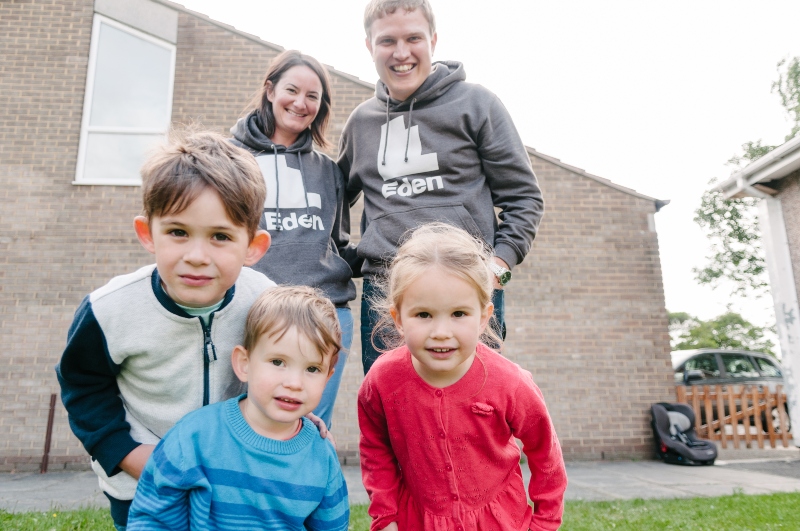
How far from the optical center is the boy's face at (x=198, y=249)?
157 centimetres

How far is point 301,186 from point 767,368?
12.6 meters

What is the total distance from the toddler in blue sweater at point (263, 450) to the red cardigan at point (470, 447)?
0.32 metres

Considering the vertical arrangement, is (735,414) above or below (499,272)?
below

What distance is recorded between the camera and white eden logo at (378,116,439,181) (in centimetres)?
236

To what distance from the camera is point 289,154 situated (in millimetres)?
2566

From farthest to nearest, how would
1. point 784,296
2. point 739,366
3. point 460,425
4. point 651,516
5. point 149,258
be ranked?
point 739,366 → point 784,296 → point 149,258 → point 651,516 → point 460,425

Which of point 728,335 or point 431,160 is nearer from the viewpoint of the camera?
point 431,160

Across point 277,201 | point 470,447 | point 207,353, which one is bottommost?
point 470,447

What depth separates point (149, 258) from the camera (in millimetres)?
7184

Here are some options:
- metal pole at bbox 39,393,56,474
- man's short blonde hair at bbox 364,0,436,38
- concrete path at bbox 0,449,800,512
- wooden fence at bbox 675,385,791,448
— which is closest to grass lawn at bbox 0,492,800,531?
concrete path at bbox 0,449,800,512

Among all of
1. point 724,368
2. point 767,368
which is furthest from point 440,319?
point 767,368

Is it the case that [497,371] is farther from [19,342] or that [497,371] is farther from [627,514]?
[19,342]

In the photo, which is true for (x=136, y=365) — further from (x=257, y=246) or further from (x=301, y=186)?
(x=301, y=186)

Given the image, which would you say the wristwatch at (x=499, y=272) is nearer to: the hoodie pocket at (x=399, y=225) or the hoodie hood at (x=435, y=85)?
the hoodie pocket at (x=399, y=225)
